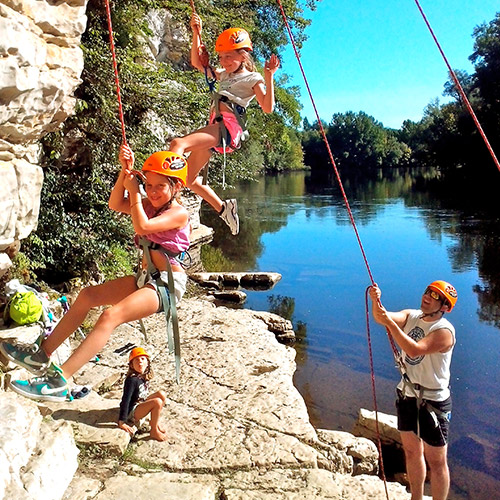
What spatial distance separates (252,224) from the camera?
2752cm

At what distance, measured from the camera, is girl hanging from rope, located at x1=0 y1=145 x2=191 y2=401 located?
12.3ft

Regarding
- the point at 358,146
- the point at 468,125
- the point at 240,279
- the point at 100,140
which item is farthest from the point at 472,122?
the point at 358,146

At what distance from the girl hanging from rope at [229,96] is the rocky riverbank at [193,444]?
7.14 ft

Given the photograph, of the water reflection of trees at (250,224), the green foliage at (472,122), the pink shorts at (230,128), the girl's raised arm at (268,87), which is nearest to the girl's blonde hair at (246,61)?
the girl's raised arm at (268,87)

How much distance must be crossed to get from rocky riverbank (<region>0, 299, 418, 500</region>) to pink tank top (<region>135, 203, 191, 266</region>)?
4.51 feet

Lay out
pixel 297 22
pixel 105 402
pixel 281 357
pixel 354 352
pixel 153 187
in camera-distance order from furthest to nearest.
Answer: pixel 297 22
pixel 354 352
pixel 281 357
pixel 105 402
pixel 153 187

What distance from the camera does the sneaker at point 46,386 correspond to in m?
3.87

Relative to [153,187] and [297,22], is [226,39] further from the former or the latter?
[297,22]

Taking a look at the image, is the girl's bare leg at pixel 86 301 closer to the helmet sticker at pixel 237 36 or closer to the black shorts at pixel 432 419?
the helmet sticker at pixel 237 36

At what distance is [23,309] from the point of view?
5395 mm

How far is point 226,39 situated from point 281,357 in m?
4.33

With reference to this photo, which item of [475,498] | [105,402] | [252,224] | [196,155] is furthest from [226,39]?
[252,224]

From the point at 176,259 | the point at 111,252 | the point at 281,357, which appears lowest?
the point at 281,357

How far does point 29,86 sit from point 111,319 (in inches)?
81.7
